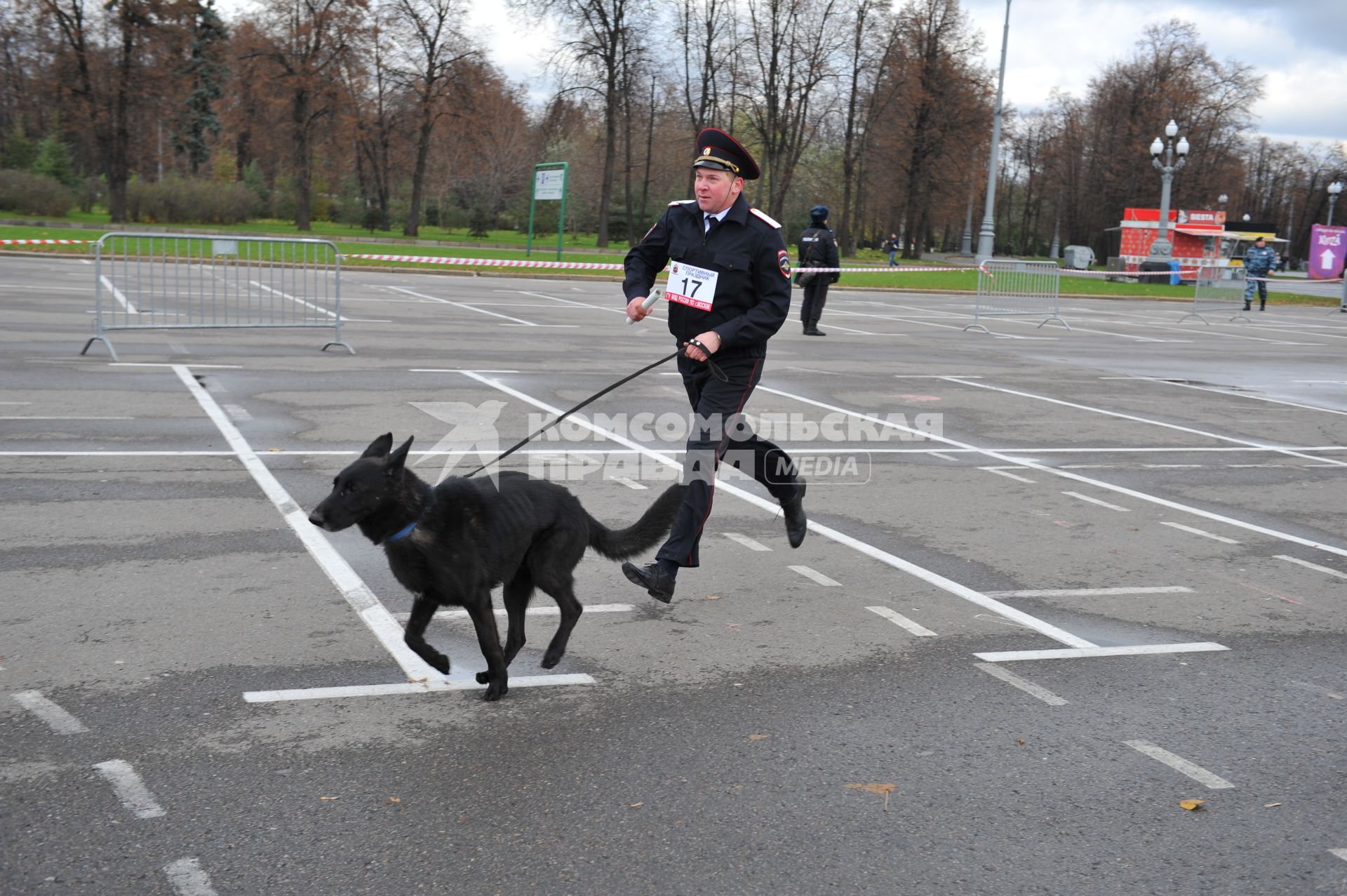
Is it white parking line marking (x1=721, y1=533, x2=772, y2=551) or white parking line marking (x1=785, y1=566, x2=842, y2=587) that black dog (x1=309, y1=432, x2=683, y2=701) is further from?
white parking line marking (x1=721, y1=533, x2=772, y2=551)

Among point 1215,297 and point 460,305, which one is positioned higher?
point 1215,297

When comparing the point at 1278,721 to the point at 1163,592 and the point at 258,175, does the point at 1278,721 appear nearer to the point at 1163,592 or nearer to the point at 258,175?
the point at 1163,592

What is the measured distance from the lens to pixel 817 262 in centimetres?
2144

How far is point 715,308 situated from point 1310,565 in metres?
3.92

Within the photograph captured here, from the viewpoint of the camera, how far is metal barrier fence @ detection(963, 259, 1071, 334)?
24547 mm

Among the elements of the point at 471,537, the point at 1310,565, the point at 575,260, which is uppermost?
the point at 575,260

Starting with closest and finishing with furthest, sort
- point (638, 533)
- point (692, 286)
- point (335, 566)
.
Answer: point (638, 533) → point (692, 286) → point (335, 566)

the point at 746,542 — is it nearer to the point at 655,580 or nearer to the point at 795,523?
the point at 795,523

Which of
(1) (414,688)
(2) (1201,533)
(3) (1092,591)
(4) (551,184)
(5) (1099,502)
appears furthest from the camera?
(4) (551,184)

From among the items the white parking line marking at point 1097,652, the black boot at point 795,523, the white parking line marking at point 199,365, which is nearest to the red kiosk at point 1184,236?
the white parking line marking at point 199,365

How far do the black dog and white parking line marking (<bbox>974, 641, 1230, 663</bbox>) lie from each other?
5.99ft

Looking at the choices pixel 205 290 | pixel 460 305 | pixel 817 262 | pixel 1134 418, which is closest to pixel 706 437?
pixel 1134 418

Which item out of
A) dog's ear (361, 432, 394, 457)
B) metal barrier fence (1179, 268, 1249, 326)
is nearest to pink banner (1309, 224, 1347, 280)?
metal barrier fence (1179, 268, 1249, 326)

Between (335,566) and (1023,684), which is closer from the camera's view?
(1023,684)
